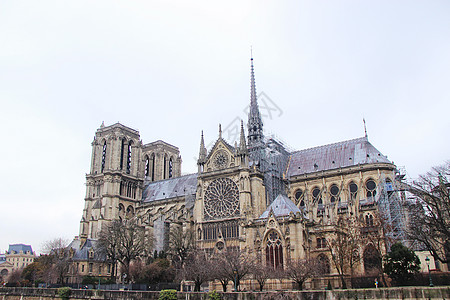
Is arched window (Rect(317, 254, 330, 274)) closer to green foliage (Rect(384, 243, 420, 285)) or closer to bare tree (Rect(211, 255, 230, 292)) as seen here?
green foliage (Rect(384, 243, 420, 285))

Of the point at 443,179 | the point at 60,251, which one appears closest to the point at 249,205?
the point at 443,179

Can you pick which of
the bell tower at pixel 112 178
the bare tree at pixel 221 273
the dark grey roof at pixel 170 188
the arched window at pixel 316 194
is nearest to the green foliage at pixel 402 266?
the bare tree at pixel 221 273

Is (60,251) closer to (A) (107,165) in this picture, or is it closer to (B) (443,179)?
(A) (107,165)

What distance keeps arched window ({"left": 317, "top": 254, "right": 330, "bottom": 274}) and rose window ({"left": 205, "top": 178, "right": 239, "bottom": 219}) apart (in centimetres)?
1521

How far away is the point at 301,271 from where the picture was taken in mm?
34344

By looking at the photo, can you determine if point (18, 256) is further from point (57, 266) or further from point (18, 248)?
point (57, 266)

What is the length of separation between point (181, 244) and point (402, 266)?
29.6 m

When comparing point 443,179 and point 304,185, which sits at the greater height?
point 304,185

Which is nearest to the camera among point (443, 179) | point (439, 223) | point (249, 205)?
point (439, 223)

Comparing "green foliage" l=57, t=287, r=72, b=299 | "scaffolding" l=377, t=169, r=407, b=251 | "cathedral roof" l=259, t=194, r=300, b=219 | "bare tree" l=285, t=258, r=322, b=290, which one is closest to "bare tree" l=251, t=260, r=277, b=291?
"bare tree" l=285, t=258, r=322, b=290

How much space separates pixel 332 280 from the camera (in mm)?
38531

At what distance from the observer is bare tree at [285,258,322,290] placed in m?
34.2

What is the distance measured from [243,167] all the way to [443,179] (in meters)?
26.7

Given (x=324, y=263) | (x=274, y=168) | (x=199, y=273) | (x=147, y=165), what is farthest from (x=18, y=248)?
(x=324, y=263)
